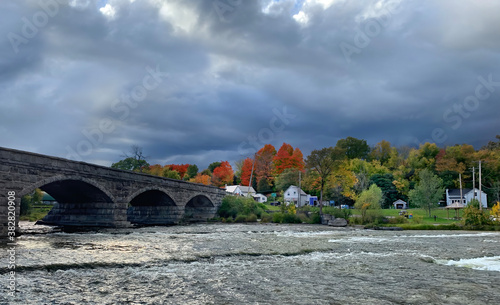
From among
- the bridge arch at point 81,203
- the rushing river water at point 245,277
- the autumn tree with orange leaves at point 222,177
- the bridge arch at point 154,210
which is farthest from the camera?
the autumn tree with orange leaves at point 222,177

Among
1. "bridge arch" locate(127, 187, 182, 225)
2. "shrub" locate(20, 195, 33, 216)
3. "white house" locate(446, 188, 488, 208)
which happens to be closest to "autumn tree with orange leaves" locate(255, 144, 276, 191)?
"white house" locate(446, 188, 488, 208)

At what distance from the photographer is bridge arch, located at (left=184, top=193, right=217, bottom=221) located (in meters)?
61.3

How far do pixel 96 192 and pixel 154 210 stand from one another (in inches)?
648

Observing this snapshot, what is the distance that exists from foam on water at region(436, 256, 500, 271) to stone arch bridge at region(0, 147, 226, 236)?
2633cm

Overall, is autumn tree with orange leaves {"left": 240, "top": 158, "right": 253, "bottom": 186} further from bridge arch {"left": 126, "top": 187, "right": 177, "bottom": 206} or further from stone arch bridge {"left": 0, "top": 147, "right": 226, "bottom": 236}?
bridge arch {"left": 126, "top": 187, "right": 177, "bottom": 206}

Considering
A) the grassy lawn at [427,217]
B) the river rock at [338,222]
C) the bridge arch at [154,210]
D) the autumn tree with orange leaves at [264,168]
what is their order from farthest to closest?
the autumn tree with orange leaves at [264,168] < the bridge arch at [154,210] < the grassy lawn at [427,217] < the river rock at [338,222]

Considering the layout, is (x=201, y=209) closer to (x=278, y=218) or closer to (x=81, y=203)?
(x=278, y=218)

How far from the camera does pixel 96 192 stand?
37.5m

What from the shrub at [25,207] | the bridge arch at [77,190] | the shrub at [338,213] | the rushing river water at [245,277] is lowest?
the shrub at [338,213]

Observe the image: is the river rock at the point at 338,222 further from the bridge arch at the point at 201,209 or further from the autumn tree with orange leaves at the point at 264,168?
the autumn tree with orange leaves at the point at 264,168

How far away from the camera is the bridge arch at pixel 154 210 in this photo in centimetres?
5088

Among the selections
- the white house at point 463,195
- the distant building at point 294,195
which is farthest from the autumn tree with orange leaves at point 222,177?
the white house at point 463,195

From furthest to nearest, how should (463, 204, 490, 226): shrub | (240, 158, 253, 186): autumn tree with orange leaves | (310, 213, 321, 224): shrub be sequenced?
(240, 158, 253, 186): autumn tree with orange leaves
(310, 213, 321, 224): shrub
(463, 204, 490, 226): shrub

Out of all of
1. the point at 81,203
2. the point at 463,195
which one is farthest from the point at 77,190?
the point at 463,195
